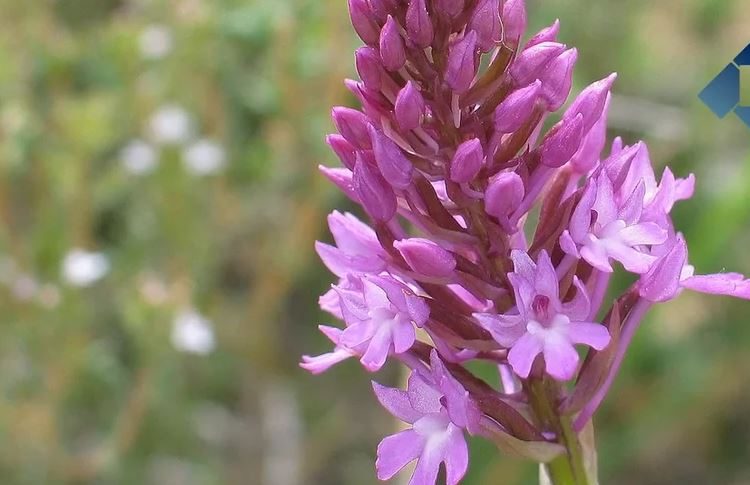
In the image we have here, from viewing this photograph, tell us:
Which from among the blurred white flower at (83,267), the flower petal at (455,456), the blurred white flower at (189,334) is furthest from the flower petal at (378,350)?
the blurred white flower at (83,267)

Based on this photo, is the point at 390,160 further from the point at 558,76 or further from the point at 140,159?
the point at 140,159

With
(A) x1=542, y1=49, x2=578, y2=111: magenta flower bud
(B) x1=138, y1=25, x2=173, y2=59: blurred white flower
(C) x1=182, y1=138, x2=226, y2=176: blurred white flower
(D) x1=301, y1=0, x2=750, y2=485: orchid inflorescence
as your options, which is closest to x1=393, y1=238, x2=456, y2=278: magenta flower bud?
(D) x1=301, y1=0, x2=750, y2=485: orchid inflorescence

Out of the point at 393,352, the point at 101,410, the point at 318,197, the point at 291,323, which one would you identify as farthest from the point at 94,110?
the point at 393,352

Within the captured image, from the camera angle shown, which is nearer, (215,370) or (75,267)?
(75,267)

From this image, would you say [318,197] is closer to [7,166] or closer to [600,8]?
[7,166]

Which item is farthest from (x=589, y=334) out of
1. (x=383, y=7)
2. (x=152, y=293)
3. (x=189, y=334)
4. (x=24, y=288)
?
(x=24, y=288)
